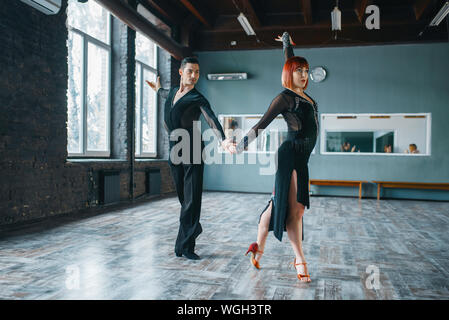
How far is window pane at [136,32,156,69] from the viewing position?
812cm

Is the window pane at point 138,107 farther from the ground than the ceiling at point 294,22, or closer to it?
closer to it

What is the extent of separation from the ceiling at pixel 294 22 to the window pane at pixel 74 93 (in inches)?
93.0

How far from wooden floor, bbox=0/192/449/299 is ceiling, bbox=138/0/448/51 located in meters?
5.02

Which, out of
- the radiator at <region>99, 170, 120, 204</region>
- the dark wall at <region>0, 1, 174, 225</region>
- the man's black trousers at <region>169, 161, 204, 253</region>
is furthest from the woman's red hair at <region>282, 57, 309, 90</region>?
the radiator at <region>99, 170, 120, 204</region>

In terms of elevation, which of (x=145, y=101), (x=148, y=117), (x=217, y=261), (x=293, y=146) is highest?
(x=145, y=101)

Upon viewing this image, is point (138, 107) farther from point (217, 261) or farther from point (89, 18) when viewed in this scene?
point (217, 261)

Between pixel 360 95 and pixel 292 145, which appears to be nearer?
pixel 292 145

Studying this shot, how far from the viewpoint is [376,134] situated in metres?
8.91

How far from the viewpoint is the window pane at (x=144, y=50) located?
26.6ft

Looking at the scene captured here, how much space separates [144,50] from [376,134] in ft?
19.1

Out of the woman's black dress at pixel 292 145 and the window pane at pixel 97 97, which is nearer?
the woman's black dress at pixel 292 145

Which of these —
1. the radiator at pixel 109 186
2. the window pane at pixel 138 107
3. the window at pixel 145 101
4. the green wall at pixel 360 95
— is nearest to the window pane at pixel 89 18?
the window at pixel 145 101

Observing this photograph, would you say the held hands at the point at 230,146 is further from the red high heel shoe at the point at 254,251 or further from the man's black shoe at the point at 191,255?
the man's black shoe at the point at 191,255

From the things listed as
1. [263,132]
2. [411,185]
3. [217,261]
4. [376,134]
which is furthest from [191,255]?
[376,134]
